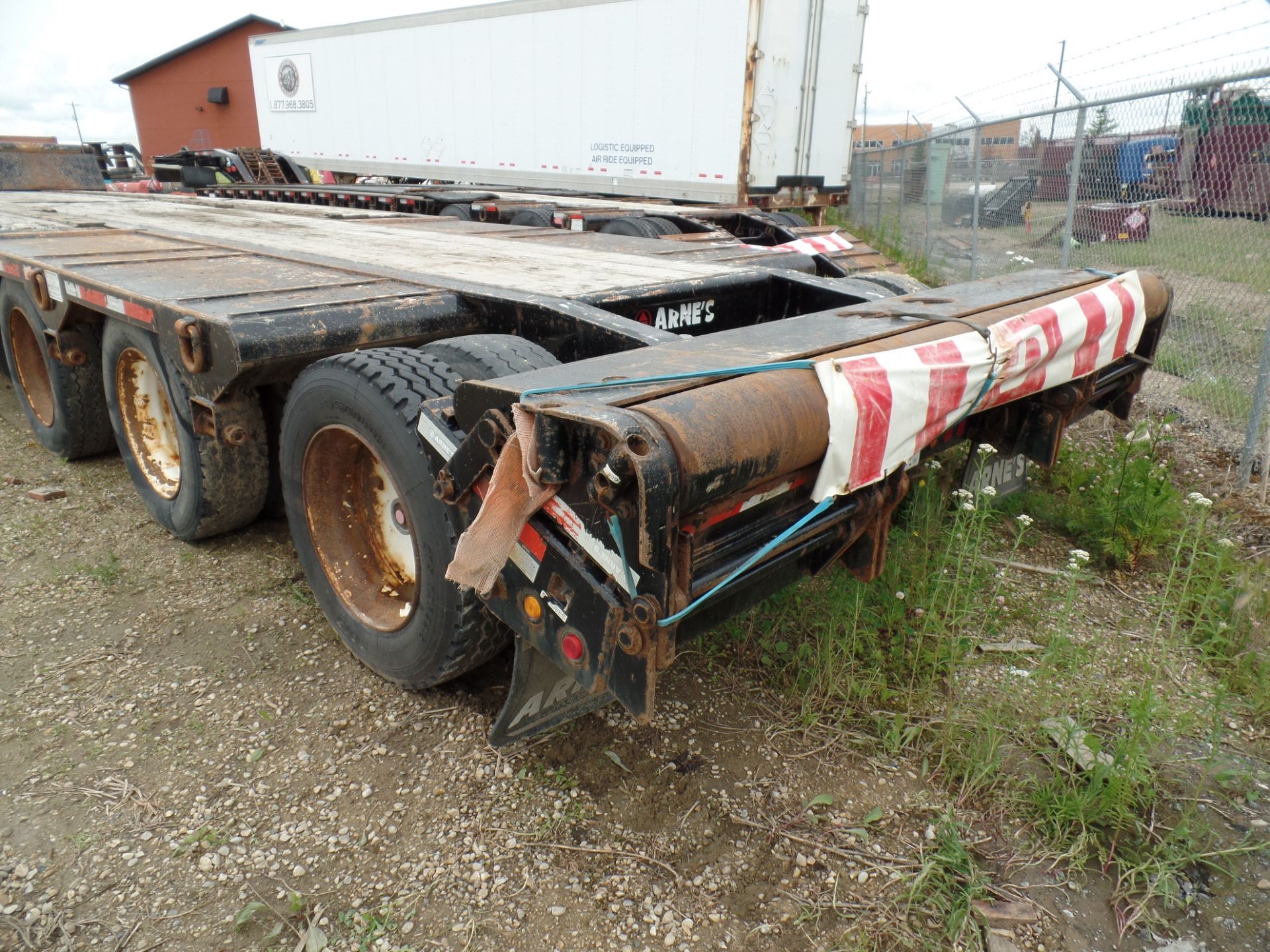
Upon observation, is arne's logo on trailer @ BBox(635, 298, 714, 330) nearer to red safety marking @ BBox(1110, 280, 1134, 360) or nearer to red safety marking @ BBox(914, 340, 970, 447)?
red safety marking @ BBox(914, 340, 970, 447)

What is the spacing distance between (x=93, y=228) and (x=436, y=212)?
5029 millimetres

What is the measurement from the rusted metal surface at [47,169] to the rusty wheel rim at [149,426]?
27.0ft

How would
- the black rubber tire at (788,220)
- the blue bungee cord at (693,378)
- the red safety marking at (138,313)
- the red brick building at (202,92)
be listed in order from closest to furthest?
1. the blue bungee cord at (693,378)
2. the red safety marking at (138,313)
3. the black rubber tire at (788,220)
4. the red brick building at (202,92)

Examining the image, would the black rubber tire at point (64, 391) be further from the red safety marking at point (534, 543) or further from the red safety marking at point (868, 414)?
the red safety marking at point (868, 414)

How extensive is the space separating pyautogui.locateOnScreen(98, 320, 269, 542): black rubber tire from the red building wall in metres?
28.0

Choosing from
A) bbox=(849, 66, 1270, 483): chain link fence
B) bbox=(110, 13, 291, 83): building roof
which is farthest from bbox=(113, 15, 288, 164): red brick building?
bbox=(849, 66, 1270, 483): chain link fence

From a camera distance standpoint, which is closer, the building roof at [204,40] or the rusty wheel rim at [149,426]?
the rusty wheel rim at [149,426]

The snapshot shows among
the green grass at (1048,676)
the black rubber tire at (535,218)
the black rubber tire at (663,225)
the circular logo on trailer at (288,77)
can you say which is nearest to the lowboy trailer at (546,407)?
the green grass at (1048,676)

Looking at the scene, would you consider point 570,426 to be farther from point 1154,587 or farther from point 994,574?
point 1154,587

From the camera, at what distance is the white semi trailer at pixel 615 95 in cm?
1041

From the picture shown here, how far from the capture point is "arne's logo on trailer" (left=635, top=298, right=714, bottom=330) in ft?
11.2

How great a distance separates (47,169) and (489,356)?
11049mm

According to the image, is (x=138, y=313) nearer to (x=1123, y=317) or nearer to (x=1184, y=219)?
(x=1123, y=317)

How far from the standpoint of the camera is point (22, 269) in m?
4.40
